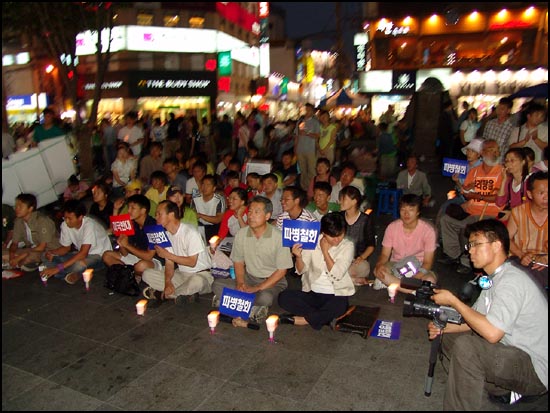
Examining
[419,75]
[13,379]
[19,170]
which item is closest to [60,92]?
[419,75]

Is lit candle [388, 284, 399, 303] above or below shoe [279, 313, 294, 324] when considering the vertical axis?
above

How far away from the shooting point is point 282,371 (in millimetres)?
4227

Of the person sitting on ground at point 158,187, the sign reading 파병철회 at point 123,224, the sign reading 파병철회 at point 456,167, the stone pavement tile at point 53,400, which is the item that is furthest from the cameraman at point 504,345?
the person sitting on ground at point 158,187

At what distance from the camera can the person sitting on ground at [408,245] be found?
5.67 meters

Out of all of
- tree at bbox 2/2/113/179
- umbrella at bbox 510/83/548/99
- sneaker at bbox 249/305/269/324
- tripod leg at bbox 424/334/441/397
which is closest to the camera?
tripod leg at bbox 424/334/441/397

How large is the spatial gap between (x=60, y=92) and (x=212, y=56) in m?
12.4

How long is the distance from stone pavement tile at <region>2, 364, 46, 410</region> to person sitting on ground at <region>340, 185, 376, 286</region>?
373 cm

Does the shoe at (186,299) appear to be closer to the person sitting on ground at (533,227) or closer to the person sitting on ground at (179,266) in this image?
the person sitting on ground at (179,266)

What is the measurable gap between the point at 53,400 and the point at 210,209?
4128 millimetres

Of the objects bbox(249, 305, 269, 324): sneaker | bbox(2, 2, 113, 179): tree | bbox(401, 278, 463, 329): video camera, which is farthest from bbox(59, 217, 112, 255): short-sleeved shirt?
bbox(2, 2, 113, 179): tree

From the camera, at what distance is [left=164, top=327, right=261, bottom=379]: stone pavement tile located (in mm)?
4305

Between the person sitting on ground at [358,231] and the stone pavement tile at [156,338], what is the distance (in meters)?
2.25

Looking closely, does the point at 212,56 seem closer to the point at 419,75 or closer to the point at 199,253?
the point at 419,75

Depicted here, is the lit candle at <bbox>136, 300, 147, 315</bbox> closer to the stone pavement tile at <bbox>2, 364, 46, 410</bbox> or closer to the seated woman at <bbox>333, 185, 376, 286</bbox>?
the stone pavement tile at <bbox>2, 364, 46, 410</bbox>
